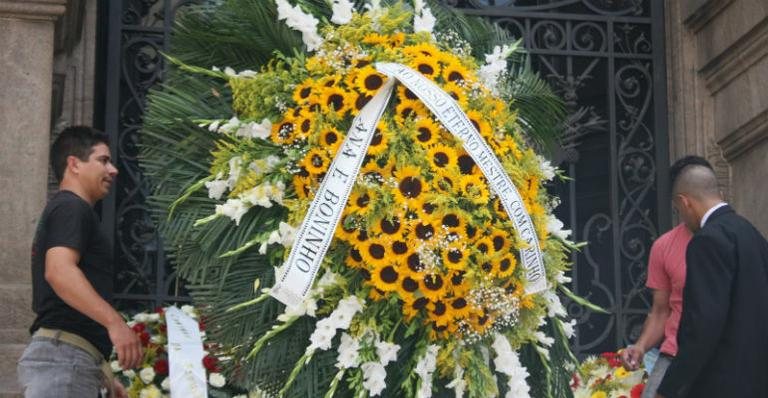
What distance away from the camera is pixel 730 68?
913 cm

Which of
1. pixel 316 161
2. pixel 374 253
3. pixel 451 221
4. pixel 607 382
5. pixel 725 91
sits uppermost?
pixel 725 91

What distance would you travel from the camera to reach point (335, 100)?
5551 mm

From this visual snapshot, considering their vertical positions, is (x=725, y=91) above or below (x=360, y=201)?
above

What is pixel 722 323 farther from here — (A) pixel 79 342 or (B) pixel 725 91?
(B) pixel 725 91

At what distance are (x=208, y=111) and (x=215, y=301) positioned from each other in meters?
0.77

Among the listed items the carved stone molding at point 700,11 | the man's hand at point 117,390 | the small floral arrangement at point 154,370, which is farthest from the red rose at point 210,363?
the carved stone molding at point 700,11

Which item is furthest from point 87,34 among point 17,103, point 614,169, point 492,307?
point 492,307

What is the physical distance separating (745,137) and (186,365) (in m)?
4.46

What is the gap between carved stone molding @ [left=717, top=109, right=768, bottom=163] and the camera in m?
8.73

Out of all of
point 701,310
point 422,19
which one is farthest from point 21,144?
point 701,310

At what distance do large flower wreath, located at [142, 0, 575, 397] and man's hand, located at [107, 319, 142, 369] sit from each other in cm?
29

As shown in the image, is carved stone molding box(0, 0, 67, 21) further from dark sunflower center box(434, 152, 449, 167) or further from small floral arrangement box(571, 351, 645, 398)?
small floral arrangement box(571, 351, 645, 398)

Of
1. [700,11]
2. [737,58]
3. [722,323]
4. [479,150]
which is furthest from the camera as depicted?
[700,11]

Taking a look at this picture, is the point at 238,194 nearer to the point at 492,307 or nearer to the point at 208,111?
the point at 208,111
